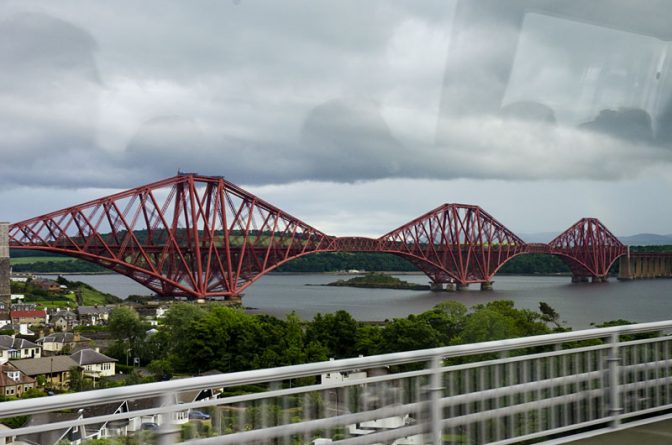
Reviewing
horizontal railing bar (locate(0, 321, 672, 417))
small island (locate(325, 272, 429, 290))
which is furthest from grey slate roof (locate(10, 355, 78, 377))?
horizontal railing bar (locate(0, 321, 672, 417))

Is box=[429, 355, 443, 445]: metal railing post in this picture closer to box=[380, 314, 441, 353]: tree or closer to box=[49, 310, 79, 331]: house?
box=[380, 314, 441, 353]: tree

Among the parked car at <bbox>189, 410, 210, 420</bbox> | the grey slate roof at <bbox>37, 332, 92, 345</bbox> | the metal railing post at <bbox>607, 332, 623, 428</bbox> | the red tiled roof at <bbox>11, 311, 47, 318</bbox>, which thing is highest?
the parked car at <bbox>189, 410, 210, 420</bbox>

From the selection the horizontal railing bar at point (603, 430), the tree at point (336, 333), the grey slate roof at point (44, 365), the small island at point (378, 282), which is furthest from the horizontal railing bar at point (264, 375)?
the small island at point (378, 282)

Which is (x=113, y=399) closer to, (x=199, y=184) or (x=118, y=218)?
(x=118, y=218)

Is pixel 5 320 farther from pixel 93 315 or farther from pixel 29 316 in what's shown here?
pixel 93 315

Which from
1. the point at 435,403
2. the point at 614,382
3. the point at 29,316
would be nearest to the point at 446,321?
the point at 29,316

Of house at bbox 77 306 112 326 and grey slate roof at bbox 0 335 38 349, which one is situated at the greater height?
house at bbox 77 306 112 326

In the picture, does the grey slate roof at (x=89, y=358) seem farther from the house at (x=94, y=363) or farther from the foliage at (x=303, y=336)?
the foliage at (x=303, y=336)

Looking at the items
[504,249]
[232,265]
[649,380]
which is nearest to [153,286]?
[232,265]

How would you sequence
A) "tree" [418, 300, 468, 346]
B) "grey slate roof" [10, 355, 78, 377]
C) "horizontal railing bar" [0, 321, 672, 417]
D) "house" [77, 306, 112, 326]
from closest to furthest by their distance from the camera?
"horizontal railing bar" [0, 321, 672, 417], "grey slate roof" [10, 355, 78, 377], "tree" [418, 300, 468, 346], "house" [77, 306, 112, 326]
